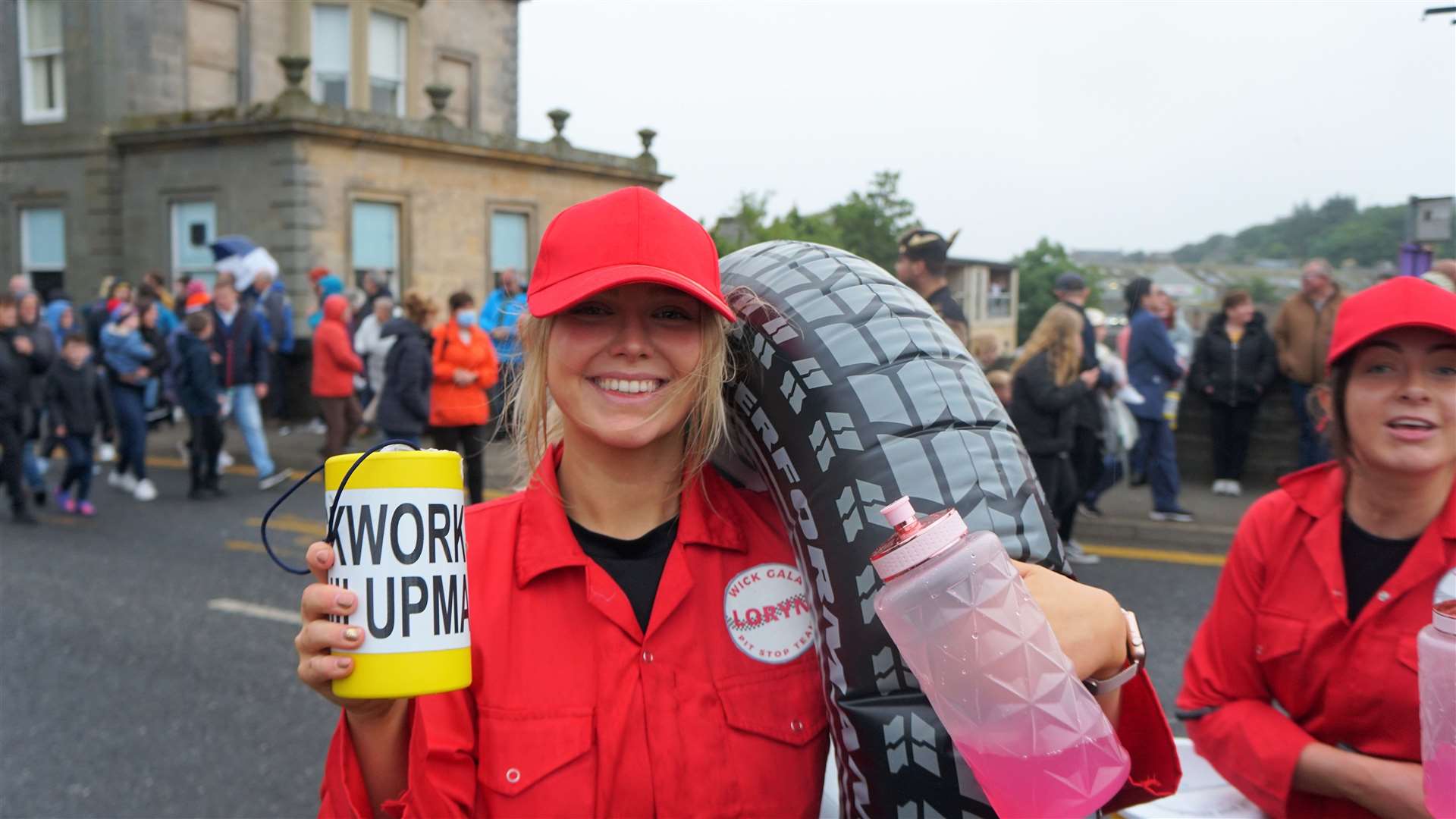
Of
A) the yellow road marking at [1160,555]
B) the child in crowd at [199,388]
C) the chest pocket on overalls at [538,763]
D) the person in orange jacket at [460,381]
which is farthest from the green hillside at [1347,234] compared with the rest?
the child in crowd at [199,388]

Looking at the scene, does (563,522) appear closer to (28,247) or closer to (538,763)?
(538,763)

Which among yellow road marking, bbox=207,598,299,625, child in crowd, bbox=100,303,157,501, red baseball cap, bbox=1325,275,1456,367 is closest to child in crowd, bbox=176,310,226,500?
child in crowd, bbox=100,303,157,501

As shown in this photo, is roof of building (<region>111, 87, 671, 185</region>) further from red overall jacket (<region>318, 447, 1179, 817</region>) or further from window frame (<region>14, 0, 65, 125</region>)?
red overall jacket (<region>318, 447, 1179, 817</region>)

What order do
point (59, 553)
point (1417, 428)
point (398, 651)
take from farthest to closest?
point (59, 553)
point (1417, 428)
point (398, 651)

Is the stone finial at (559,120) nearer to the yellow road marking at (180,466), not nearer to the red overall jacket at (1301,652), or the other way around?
the yellow road marking at (180,466)

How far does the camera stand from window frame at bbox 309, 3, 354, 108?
2169 centimetres

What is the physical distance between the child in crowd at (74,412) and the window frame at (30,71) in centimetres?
1354

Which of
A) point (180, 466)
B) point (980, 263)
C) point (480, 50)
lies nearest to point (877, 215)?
point (980, 263)

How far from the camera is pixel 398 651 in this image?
155cm

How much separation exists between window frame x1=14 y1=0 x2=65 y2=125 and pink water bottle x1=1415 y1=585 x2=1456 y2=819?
928 inches

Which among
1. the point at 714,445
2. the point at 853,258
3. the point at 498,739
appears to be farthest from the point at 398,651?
the point at 853,258

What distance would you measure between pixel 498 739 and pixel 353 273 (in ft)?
59.6

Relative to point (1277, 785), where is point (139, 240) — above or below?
above

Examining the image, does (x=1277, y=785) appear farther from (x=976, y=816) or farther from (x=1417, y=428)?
(x=976, y=816)
